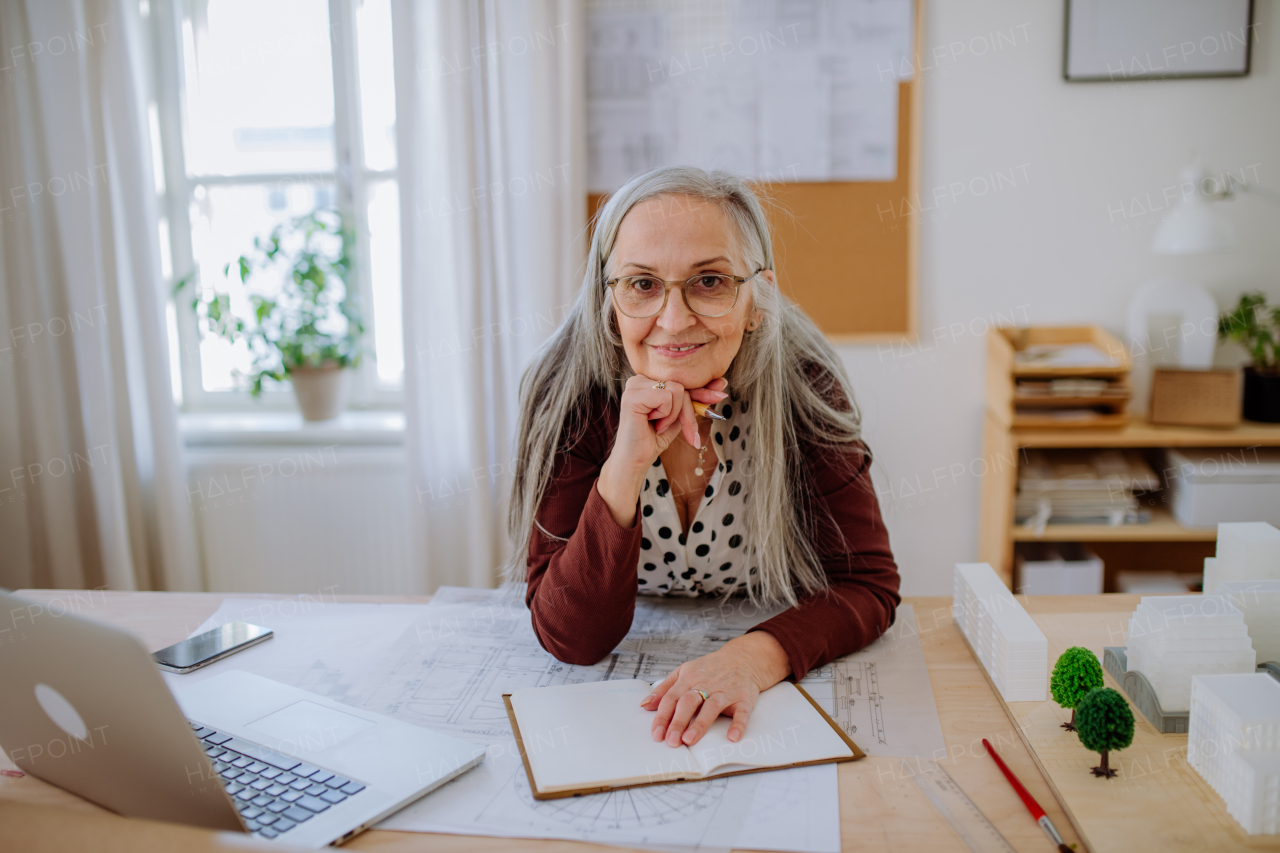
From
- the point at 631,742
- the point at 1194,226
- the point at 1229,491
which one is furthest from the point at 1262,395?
the point at 631,742

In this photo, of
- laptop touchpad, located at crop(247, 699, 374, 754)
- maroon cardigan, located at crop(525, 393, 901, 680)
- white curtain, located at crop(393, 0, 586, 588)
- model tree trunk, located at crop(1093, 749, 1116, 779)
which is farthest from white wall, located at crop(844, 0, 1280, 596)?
laptop touchpad, located at crop(247, 699, 374, 754)

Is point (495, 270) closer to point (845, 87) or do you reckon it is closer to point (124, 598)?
point (845, 87)

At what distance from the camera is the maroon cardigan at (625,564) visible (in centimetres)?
116

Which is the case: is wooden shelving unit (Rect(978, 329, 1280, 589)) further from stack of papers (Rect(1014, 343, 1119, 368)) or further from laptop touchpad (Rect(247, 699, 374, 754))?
laptop touchpad (Rect(247, 699, 374, 754))

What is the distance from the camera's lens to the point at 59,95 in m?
2.53

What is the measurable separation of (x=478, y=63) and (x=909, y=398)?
1.56 metres

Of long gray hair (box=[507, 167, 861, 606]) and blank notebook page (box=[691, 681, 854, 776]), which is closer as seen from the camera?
blank notebook page (box=[691, 681, 854, 776])

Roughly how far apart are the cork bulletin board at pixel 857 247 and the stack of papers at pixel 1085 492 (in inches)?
21.6

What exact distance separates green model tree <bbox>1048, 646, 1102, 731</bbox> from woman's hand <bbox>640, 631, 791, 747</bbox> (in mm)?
308

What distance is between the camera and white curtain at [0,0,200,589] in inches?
99.7

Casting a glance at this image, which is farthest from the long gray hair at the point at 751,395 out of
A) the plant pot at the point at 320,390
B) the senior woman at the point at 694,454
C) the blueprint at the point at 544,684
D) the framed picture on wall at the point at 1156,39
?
the framed picture on wall at the point at 1156,39

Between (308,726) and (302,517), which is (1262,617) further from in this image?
(302,517)

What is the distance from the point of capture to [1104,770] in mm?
866

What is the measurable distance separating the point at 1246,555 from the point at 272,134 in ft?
9.21
